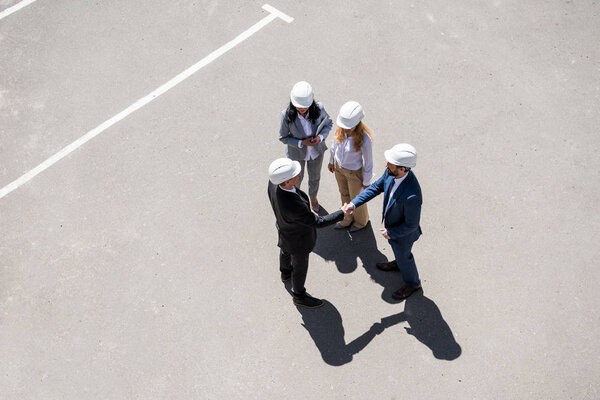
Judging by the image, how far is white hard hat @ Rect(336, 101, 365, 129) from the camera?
203 inches

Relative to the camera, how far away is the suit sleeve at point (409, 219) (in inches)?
195

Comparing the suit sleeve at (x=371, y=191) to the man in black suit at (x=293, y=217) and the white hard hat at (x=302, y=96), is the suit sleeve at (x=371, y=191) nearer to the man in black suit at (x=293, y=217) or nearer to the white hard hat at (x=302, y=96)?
the man in black suit at (x=293, y=217)

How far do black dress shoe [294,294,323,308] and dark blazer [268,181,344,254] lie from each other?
30.2 inches

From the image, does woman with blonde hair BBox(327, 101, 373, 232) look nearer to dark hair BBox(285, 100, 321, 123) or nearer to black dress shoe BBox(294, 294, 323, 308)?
dark hair BBox(285, 100, 321, 123)

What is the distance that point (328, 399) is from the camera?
5449 millimetres

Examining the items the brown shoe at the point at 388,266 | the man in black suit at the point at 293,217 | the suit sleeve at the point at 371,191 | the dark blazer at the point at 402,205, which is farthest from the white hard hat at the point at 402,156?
the brown shoe at the point at 388,266

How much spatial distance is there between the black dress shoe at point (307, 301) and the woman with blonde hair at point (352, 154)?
108 cm

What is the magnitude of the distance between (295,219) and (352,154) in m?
1.10

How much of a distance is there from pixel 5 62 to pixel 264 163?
173 inches

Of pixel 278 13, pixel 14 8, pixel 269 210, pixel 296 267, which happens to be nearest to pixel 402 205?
pixel 296 267

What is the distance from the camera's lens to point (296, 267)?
5508 millimetres

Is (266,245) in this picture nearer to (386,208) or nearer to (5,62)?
(386,208)

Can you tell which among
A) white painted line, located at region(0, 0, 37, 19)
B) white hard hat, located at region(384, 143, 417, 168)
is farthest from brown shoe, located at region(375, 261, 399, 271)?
white painted line, located at region(0, 0, 37, 19)

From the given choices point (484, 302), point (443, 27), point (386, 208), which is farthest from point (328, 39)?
point (484, 302)
